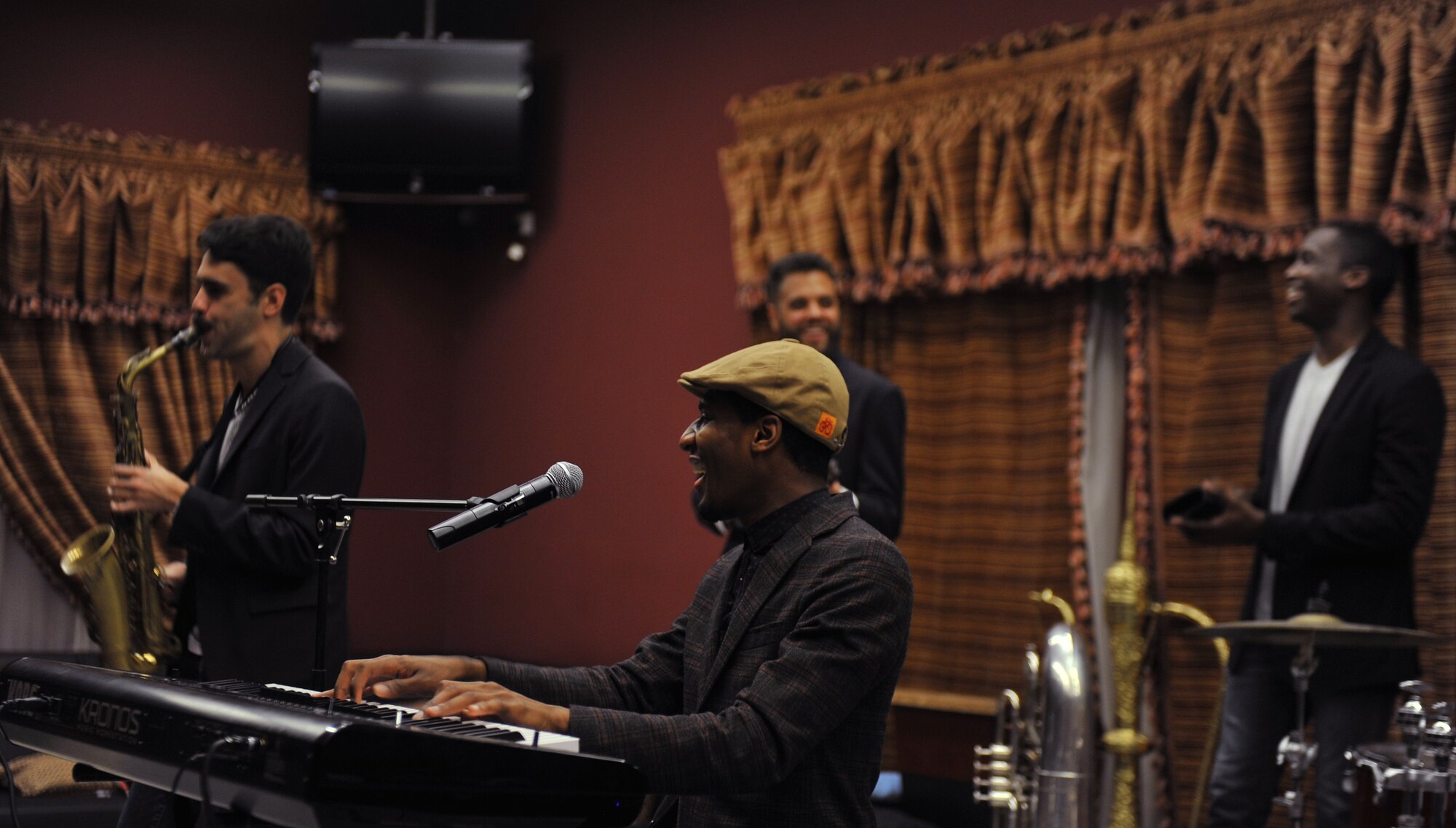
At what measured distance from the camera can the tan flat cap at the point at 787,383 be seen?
2109 millimetres

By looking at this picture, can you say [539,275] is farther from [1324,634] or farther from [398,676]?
[398,676]

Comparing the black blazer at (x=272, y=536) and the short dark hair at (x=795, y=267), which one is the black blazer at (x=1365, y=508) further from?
the black blazer at (x=272, y=536)

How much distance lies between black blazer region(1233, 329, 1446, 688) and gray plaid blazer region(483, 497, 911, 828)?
1809 millimetres

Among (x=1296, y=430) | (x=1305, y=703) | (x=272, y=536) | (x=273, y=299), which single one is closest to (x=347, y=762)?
(x=272, y=536)

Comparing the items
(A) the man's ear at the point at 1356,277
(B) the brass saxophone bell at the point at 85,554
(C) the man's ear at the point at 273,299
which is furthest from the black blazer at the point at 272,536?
(A) the man's ear at the point at 1356,277

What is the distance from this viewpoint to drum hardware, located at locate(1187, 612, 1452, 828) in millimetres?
2887

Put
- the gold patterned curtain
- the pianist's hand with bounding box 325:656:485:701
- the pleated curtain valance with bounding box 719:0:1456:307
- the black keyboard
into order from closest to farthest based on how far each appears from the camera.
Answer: the black keyboard
the pianist's hand with bounding box 325:656:485:701
the pleated curtain valance with bounding box 719:0:1456:307
the gold patterned curtain

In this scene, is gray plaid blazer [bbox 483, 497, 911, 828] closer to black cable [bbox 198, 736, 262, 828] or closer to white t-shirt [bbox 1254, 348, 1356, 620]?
black cable [bbox 198, 736, 262, 828]

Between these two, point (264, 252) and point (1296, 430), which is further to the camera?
point (1296, 430)

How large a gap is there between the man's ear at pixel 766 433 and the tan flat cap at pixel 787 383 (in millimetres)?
25

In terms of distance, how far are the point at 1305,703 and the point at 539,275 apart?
4.03 metres

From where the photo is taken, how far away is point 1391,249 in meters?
3.78

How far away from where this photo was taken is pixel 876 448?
371 cm

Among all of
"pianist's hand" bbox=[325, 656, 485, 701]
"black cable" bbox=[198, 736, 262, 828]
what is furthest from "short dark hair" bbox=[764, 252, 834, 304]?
"black cable" bbox=[198, 736, 262, 828]
